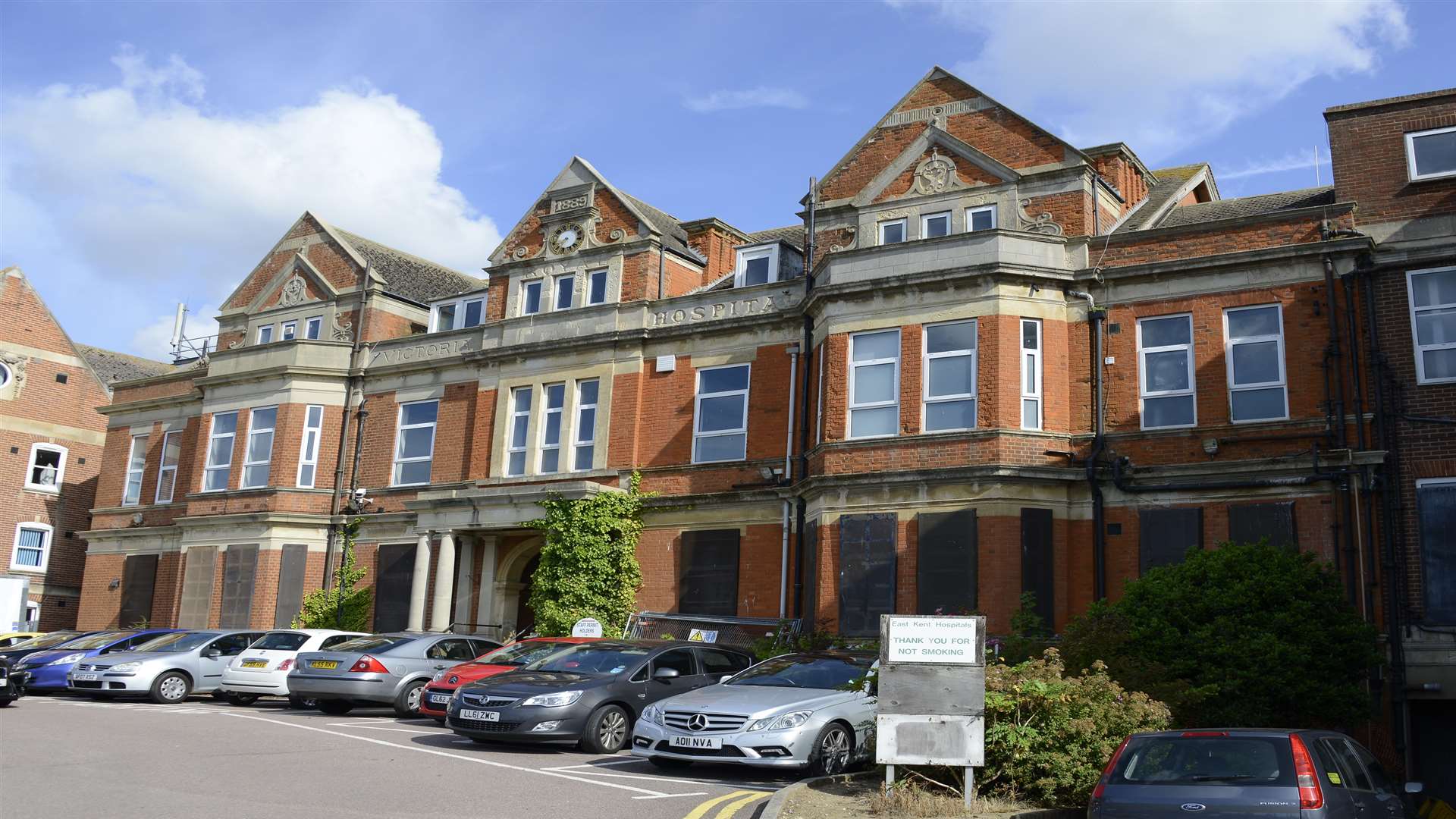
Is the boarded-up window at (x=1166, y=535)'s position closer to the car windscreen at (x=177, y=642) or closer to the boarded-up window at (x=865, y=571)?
the boarded-up window at (x=865, y=571)

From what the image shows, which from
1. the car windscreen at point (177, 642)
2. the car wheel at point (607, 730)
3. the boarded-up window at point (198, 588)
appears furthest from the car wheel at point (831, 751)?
the boarded-up window at point (198, 588)

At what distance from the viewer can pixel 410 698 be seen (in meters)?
19.5

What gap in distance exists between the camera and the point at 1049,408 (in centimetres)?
2148

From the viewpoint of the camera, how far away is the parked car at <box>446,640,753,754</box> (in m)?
14.9

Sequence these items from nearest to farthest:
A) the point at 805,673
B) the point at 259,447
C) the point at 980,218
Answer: the point at 805,673 → the point at 980,218 → the point at 259,447

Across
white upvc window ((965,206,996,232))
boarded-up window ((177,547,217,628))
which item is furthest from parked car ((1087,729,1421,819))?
boarded-up window ((177,547,217,628))

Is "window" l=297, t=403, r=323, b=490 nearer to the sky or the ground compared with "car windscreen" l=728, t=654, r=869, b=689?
nearer to the sky

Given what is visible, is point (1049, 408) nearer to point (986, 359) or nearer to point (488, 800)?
point (986, 359)

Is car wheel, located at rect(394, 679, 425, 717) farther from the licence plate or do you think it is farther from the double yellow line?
the double yellow line

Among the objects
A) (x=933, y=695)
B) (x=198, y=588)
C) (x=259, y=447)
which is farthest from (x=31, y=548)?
(x=933, y=695)

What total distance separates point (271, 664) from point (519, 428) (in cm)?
857

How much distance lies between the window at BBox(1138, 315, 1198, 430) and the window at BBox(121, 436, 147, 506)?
28.1 meters

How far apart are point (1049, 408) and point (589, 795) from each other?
12464 millimetres

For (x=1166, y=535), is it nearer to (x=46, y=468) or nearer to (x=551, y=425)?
(x=551, y=425)
